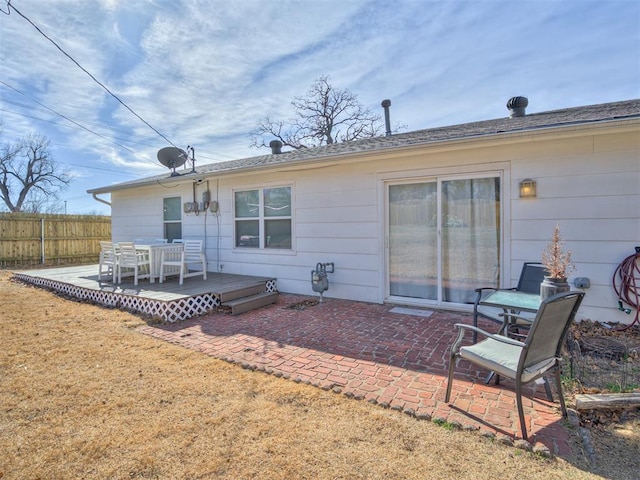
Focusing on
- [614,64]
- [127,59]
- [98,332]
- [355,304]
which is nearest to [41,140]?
[127,59]

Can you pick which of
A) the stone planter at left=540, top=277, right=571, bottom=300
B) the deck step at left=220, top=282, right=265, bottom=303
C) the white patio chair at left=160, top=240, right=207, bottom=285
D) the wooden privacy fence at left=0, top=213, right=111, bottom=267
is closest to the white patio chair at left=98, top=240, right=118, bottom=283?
the white patio chair at left=160, top=240, right=207, bottom=285

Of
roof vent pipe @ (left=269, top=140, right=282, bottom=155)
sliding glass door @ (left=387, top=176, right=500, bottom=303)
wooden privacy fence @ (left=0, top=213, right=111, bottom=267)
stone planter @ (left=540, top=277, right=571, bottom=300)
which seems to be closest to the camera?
stone planter @ (left=540, top=277, right=571, bottom=300)

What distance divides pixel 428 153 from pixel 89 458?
17.3ft

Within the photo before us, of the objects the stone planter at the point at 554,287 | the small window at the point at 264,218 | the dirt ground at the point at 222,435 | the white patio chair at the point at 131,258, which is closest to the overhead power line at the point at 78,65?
the white patio chair at the point at 131,258

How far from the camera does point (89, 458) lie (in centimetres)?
199

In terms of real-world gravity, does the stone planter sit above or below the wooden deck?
above

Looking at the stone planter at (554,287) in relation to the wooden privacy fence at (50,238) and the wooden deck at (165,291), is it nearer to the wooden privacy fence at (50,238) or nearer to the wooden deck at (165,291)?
the wooden deck at (165,291)

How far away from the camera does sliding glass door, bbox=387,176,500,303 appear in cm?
495

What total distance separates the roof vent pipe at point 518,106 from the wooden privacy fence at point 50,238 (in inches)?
629

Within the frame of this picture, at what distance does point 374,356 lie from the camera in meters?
3.56

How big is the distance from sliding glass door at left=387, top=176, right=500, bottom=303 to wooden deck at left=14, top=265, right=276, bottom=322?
9.56 ft

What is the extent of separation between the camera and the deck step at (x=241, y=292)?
577 cm

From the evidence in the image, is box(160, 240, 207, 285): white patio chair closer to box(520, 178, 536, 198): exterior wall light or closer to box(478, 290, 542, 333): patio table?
box(478, 290, 542, 333): patio table

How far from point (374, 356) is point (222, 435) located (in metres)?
1.85
